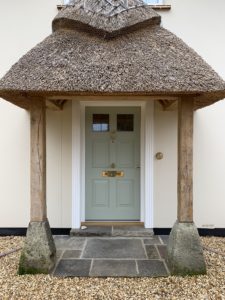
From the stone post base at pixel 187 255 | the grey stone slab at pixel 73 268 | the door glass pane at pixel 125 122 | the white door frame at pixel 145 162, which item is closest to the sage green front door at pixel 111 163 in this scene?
the door glass pane at pixel 125 122

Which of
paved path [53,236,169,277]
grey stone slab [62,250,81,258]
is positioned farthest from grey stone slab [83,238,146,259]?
grey stone slab [62,250,81,258]

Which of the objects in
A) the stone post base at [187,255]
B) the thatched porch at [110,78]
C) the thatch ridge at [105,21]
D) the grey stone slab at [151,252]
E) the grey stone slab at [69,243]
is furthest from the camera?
the grey stone slab at [69,243]

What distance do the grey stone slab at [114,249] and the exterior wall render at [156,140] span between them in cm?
71

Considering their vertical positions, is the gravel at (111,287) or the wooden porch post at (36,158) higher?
the wooden porch post at (36,158)

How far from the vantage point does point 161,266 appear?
327 centimetres

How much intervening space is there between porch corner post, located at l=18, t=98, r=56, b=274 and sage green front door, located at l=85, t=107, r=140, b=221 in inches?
66.7

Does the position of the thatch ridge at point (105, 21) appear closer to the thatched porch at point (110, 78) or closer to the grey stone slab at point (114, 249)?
the thatched porch at point (110, 78)

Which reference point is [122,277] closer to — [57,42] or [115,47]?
[115,47]

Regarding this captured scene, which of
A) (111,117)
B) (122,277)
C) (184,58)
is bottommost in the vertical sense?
(122,277)

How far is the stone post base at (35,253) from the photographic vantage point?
307 cm

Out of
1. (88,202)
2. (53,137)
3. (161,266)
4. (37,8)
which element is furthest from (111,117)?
(161,266)

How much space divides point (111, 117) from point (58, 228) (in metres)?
2.29

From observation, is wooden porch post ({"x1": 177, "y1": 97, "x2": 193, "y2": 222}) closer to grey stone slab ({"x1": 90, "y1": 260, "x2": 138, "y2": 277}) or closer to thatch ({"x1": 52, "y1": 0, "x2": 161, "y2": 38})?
grey stone slab ({"x1": 90, "y1": 260, "x2": 138, "y2": 277})

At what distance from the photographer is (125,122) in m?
4.82
